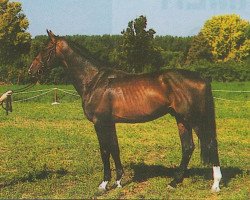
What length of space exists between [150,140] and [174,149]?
5.53ft

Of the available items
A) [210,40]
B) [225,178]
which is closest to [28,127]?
[225,178]

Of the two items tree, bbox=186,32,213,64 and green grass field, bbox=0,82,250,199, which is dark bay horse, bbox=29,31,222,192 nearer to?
green grass field, bbox=0,82,250,199

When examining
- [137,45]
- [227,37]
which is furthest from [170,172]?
[227,37]

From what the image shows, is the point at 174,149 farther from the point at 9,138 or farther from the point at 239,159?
the point at 9,138

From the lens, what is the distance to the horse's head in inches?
306

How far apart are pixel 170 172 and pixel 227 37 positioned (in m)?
59.8

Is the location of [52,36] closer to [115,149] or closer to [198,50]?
[115,149]

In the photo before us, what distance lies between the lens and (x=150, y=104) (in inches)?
287

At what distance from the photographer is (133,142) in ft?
41.4

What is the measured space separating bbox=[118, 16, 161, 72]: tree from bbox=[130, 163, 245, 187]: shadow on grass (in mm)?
25408

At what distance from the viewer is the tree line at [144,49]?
34875 millimetres

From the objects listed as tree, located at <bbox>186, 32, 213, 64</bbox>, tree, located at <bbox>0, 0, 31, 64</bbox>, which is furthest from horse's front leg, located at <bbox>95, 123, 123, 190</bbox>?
tree, located at <bbox>186, 32, 213, 64</bbox>

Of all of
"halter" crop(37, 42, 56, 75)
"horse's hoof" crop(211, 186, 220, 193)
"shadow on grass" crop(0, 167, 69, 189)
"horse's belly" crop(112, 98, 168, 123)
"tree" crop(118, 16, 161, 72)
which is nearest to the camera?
"horse's hoof" crop(211, 186, 220, 193)

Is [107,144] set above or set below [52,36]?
below
